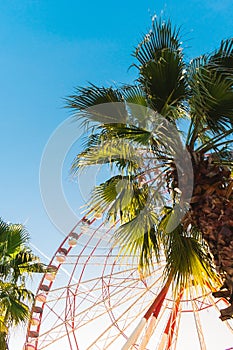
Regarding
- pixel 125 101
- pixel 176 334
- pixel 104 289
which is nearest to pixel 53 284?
pixel 104 289

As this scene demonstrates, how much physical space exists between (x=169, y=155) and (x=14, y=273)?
428cm

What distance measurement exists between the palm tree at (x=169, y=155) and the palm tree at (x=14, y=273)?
2.57 m

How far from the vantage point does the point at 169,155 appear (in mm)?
5883

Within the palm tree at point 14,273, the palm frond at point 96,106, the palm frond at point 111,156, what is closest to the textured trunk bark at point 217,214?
the palm frond at point 111,156

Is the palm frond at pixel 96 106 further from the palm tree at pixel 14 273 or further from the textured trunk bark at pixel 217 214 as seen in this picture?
the palm tree at pixel 14 273

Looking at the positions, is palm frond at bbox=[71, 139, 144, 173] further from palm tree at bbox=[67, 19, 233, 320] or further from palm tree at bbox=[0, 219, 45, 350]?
palm tree at bbox=[0, 219, 45, 350]

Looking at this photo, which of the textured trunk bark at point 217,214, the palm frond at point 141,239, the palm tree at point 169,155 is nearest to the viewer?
the textured trunk bark at point 217,214

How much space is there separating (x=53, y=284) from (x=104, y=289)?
1416 millimetres

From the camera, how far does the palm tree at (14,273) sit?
24.6 feet

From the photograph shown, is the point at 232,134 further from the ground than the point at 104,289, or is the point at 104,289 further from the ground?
the point at 232,134

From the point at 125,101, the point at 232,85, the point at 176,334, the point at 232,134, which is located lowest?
the point at 176,334

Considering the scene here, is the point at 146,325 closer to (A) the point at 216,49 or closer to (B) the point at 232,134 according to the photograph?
(B) the point at 232,134

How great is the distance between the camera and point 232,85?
17.7ft

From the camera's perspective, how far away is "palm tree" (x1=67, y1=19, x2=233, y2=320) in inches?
206
